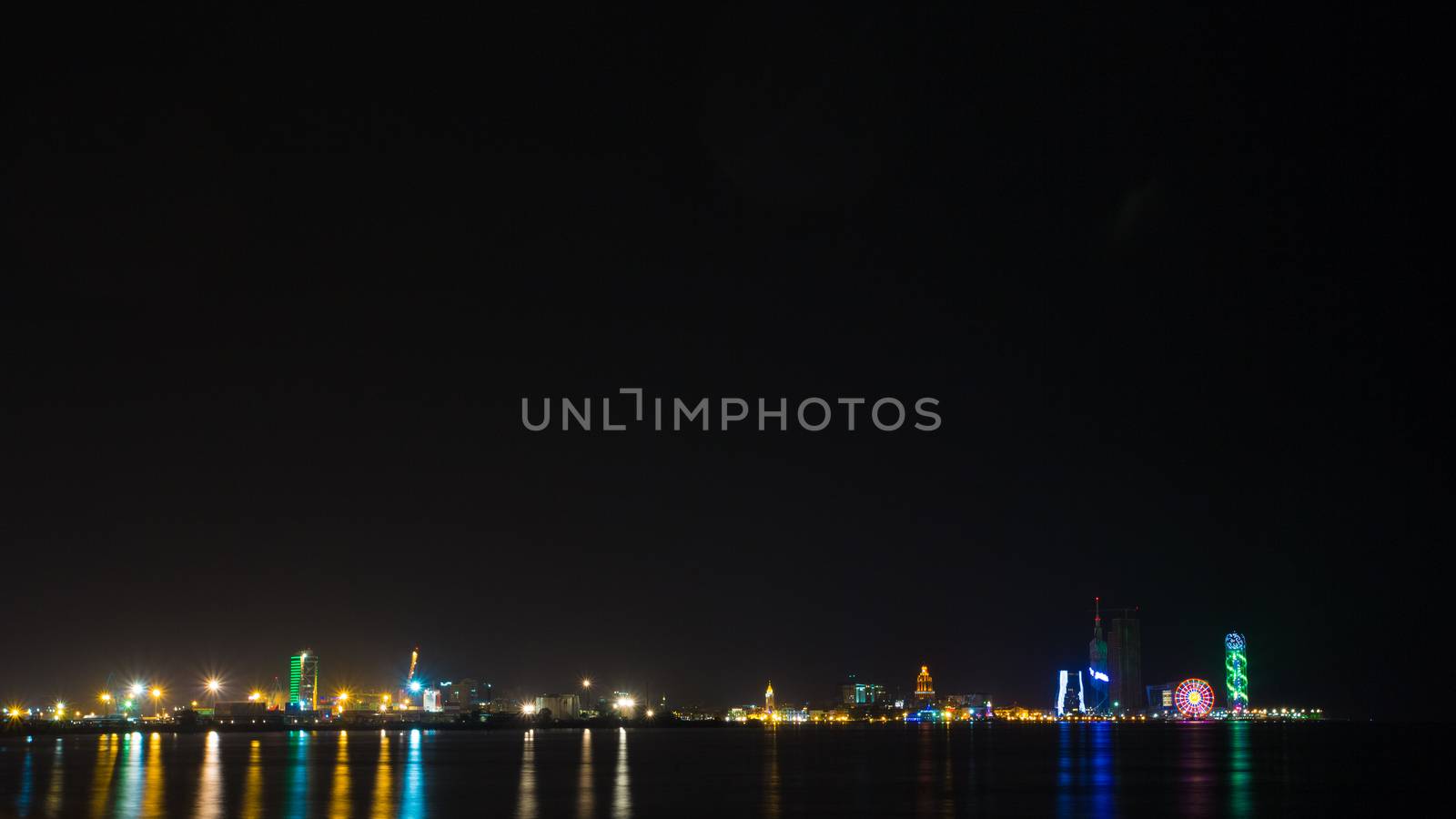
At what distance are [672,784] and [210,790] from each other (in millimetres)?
14616

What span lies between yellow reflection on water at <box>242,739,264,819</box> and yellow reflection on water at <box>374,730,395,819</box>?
280 cm

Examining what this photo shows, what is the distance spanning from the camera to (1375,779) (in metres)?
55.1

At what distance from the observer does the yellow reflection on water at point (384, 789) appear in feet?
104

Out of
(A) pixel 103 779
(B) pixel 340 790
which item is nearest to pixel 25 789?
(A) pixel 103 779

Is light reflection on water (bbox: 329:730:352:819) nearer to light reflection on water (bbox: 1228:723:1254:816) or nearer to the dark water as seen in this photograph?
the dark water

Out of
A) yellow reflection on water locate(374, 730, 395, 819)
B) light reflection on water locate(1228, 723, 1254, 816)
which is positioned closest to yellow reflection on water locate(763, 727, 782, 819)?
yellow reflection on water locate(374, 730, 395, 819)

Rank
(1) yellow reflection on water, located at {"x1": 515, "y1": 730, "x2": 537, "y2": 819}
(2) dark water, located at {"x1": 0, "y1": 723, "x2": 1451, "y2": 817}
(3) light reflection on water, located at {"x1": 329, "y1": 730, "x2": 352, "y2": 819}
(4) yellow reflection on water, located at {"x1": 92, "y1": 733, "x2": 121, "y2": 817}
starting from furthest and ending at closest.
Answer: (2) dark water, located at {"x1": 0, "y1": 723, "x2": 1451, "y2": 817} → (1) yellow reflection on water, located at {"x1": 515, "y1": 730, "x2": 537, "y2": 819} → (4) yellow reflection on water, located at {"x1": 92, "y1": 733, "x2": 121, "y2": 817} → (3) light reflection on water, located at {"x1": 329, "y1": 730, "x2": 352, "y2": 819}

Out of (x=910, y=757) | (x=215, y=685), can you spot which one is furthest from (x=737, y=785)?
(x=215, y=685)

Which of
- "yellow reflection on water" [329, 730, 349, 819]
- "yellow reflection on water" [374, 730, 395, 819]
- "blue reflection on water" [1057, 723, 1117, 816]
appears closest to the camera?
"yellow reflection on water" [329, 730, 349, 819]

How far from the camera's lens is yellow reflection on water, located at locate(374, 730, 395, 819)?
31609mm

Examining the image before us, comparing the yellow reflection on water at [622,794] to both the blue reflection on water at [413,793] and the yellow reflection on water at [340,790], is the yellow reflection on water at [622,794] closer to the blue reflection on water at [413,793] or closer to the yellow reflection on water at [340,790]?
the blue reflection on water at [413,793]

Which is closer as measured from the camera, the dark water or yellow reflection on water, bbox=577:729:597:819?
yellow reflection on water, bbox=577:729:597:819

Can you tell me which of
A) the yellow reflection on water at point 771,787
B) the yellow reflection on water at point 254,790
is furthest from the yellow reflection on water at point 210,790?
the yellow reflection on water at point 771,787

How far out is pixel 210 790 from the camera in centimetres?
3844
